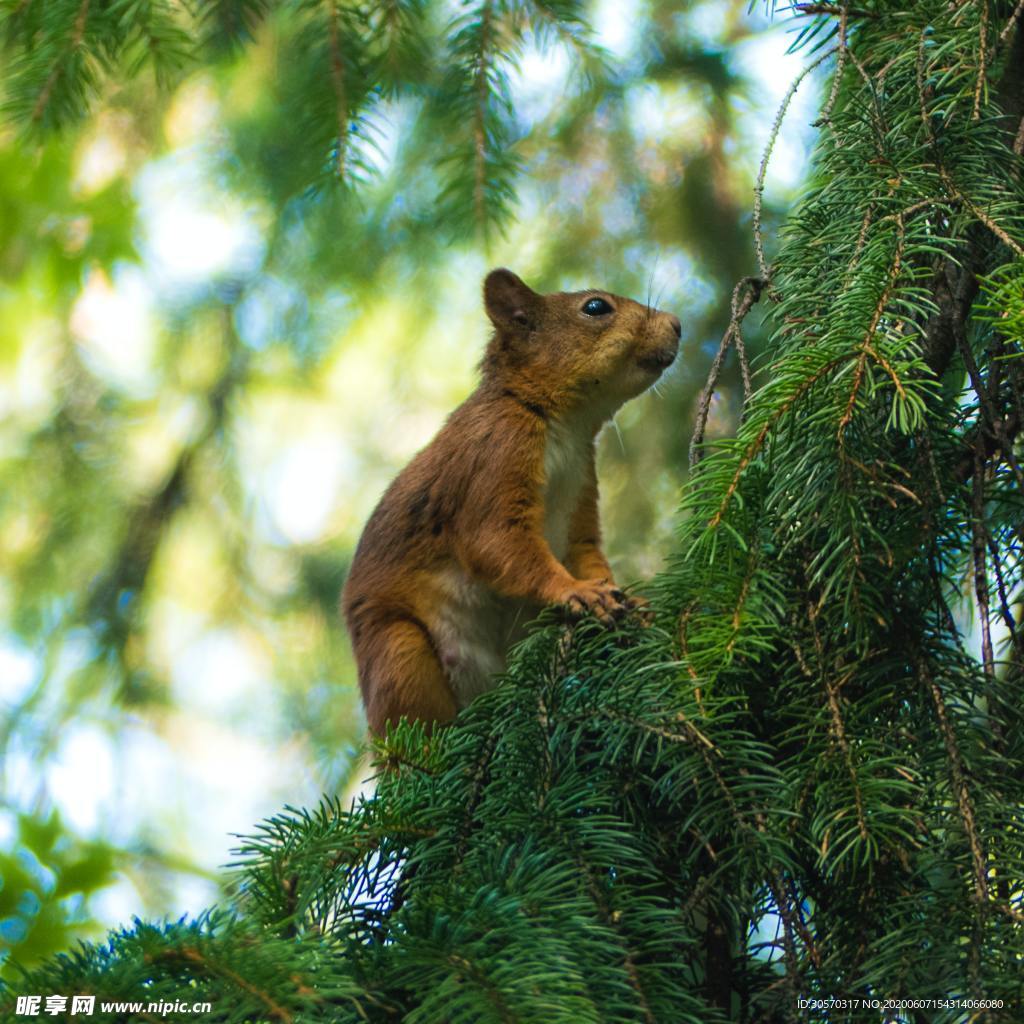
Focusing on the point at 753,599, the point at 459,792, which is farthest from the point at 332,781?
the point at 753,599

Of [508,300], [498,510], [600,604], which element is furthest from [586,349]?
[600,604]

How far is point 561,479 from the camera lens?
3346 mm

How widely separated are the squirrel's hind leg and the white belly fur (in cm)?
5

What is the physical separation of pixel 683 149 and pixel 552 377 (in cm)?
168

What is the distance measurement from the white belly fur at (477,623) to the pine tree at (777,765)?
3.92 ft

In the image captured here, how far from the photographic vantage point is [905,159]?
1794 millimetres

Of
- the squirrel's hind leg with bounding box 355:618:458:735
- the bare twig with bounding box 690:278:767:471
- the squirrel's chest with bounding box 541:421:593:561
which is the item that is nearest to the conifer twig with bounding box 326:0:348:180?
the squirrel's chest with bounding box 541:421:593:561

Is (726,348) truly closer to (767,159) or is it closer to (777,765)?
(767,159)

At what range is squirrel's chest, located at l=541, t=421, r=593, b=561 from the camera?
130 inches

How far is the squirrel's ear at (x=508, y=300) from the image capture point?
142 inches

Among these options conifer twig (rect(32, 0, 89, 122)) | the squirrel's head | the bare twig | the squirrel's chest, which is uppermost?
the squirrel's head

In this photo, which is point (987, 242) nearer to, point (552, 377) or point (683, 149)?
point (552, 377)

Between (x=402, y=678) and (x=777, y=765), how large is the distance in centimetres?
151

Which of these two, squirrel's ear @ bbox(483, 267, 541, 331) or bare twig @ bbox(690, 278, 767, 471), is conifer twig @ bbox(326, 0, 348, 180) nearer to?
squirrel's ear @ bbox(483, 267, 541, 331)
